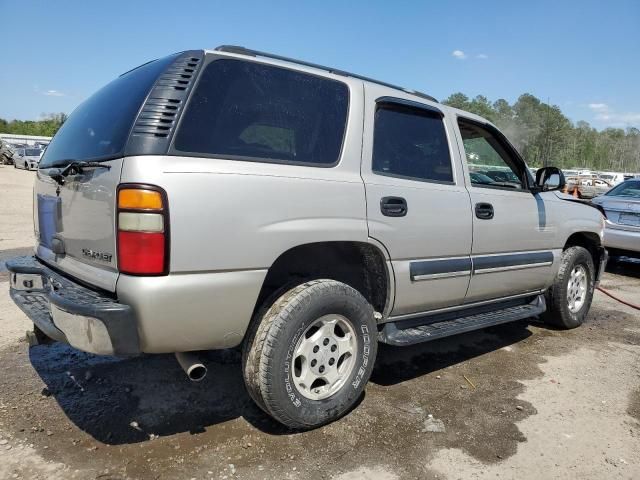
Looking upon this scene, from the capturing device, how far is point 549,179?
420cm

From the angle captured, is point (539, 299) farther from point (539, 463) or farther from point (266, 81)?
point (266, 81)

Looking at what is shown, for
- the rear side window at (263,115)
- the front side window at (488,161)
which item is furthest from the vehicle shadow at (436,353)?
the rear side window at (263,115)

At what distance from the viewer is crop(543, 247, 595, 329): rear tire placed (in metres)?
4.73

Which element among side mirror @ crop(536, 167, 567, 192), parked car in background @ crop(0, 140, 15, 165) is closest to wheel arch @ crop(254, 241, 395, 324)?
side mirror @ crop(536, 167, 567, 192)

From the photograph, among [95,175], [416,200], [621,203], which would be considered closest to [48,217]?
[95,175]

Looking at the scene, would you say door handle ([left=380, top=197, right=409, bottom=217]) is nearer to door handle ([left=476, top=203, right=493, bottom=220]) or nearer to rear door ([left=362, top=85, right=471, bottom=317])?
Result: rear door ([left=362, top=85, right=471, bottom=317])

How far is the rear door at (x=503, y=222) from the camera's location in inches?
145

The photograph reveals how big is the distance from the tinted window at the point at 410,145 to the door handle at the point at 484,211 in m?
0.31

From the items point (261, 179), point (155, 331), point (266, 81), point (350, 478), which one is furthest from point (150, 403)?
point (266, 81)

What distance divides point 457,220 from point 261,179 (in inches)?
62.4

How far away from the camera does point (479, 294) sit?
3.79m

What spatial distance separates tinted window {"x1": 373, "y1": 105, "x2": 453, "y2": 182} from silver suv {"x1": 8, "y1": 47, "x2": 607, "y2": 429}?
0.01m

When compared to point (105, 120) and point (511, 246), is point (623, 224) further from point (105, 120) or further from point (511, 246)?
point (105, 120)

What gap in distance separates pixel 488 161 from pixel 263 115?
7.41 feet
